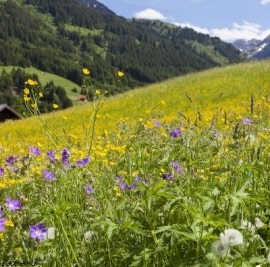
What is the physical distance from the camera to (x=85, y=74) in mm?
4152

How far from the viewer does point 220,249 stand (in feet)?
7.31

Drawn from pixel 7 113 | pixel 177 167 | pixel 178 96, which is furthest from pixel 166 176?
pixel 7 113

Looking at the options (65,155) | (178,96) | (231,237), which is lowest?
(231,237)

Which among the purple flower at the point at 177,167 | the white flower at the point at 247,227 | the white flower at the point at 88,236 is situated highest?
the purple flower at the point at 177,167

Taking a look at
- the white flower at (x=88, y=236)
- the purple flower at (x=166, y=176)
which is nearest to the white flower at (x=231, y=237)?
the purple flower at (x=166, y=176)

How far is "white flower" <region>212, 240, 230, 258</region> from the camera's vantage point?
221 cm

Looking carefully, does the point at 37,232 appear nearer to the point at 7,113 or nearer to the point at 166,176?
the point at 166,176

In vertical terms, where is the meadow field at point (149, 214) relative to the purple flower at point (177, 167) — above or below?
below

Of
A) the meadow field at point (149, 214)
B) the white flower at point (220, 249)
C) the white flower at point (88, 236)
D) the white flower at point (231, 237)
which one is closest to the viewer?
the white flower at point (231, 237)

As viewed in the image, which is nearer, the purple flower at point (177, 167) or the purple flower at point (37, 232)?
the purple flower at point (37, 232)

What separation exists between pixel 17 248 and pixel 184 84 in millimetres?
22527

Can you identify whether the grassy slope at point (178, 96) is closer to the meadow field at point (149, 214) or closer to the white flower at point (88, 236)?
the meadow field at point (149, 214)

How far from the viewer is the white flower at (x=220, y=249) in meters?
2.21

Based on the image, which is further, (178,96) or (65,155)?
(178,96)
